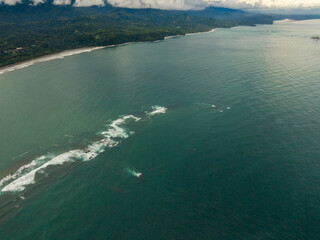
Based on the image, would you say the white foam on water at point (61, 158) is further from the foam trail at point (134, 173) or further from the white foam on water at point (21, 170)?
the foam trail at point (134, 173)

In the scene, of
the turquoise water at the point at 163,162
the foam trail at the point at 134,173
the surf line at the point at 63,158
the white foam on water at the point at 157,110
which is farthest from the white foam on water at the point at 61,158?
the white foam on water at the point at 157,110

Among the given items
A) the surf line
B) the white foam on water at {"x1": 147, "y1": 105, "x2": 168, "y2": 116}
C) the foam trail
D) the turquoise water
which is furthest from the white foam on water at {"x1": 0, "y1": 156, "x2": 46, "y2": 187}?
the white foam on water at {"x1": 147, "y1": 105, "x2": 168, "y2": 116}

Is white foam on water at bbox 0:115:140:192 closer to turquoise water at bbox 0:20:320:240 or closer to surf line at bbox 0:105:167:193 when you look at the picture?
surf line at bbox 0:105:167:193

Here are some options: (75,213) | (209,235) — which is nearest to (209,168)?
(209,235)

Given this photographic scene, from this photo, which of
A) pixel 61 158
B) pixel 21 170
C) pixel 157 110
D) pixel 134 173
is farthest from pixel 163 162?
pixel 21 170

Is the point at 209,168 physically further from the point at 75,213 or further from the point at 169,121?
the point at 75,213

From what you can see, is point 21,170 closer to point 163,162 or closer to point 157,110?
point 163,162
